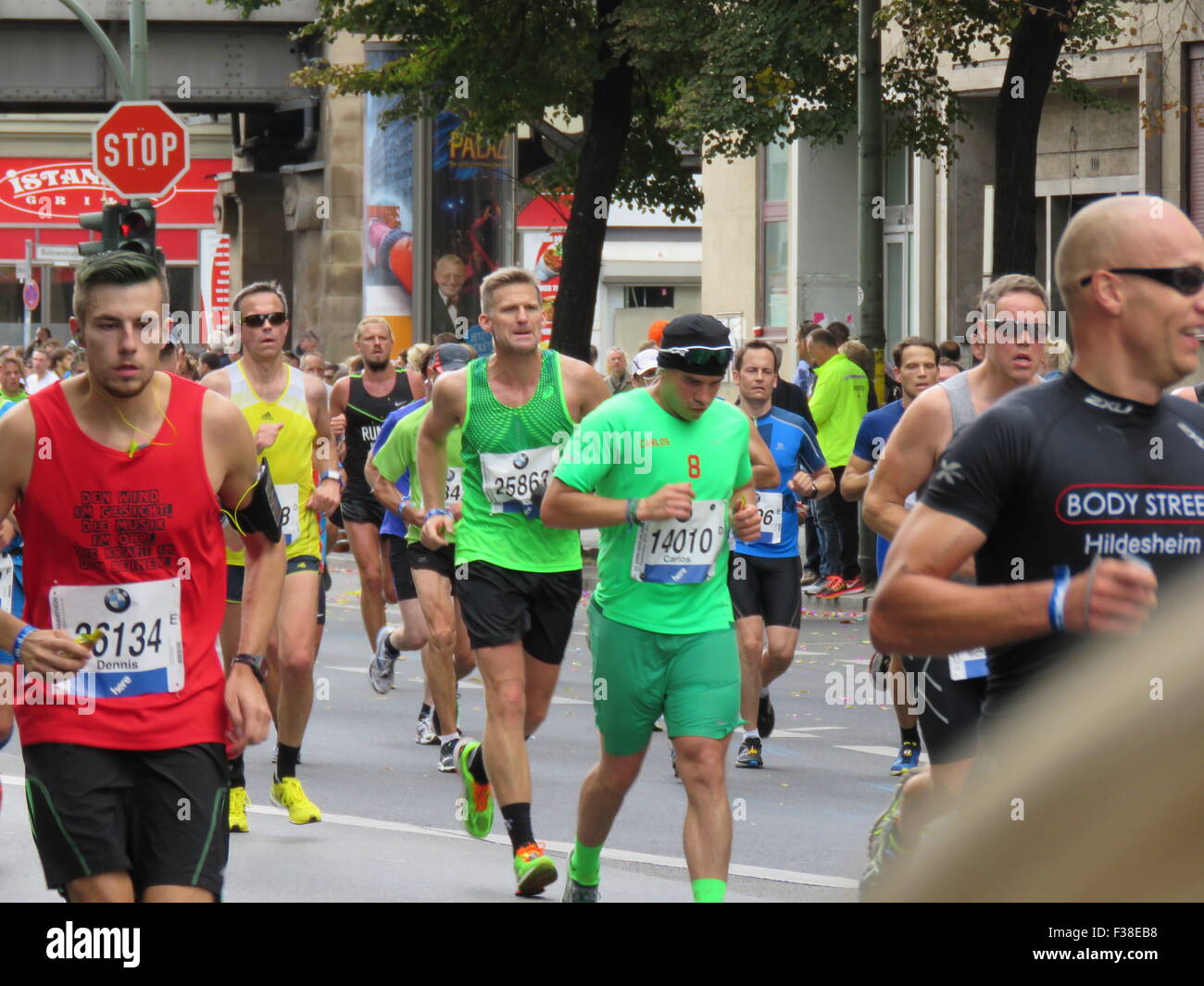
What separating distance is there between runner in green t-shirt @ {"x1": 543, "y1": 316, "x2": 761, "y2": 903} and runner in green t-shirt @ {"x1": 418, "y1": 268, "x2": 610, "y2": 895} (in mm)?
831

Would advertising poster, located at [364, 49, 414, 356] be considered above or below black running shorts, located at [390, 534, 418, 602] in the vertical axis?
above

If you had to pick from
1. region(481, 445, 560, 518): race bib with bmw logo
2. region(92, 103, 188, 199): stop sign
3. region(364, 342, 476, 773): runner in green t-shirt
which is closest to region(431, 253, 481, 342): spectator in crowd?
region(92, 103, 188, 199): stop sign

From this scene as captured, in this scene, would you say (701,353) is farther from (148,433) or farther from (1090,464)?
(1090,464)

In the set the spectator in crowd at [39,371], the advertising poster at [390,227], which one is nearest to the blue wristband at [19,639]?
the spectator in crowd at [39,371]

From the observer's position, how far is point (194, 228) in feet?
209

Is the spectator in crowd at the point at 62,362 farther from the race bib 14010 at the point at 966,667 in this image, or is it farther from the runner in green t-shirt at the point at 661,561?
the race bib 14010 at the point at 966,667

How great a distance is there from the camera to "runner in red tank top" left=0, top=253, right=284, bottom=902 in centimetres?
452

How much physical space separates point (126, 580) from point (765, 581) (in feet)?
19.9

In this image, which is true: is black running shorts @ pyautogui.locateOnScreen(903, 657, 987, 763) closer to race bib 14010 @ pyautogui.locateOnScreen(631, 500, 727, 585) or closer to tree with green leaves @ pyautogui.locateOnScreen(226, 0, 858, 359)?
race bib 14010 @ pyautogui.locateOnScreen(631, 500, 727, 585)

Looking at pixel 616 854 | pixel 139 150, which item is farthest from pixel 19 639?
pixel 139 150

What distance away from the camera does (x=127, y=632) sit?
4629 mm

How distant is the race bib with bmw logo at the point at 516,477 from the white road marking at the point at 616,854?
128 cm

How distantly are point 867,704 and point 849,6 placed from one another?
8.24 metres

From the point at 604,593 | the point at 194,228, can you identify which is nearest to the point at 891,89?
the point at 604,593
